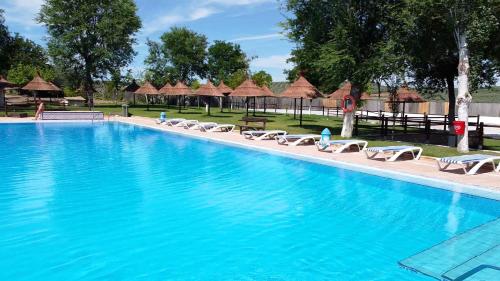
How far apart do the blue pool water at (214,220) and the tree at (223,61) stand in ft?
189

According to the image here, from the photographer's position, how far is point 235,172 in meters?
12.1

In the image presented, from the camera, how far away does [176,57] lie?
6444 centimetres

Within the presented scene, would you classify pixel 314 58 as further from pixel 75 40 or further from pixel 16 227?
pixel 75 40

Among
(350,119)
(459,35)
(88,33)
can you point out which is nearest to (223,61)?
(88,33)

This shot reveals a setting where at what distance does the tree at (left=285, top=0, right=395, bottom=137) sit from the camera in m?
16.7

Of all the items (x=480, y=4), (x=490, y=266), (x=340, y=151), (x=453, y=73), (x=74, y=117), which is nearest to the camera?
(x=490, y=266)

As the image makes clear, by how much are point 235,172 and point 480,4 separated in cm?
1007

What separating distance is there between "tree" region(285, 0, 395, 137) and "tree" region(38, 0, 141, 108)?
3206 cm

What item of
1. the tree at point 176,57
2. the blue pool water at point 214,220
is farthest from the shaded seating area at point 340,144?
the tree at point 176,57

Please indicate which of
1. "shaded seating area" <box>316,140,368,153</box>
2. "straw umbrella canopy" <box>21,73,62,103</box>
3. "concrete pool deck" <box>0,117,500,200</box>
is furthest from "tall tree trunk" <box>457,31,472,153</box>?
"straw umbrella canopy" <box>21,73,62,103</box>

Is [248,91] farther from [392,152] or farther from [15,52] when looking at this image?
[15,52]

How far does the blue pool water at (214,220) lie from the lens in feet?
18.3

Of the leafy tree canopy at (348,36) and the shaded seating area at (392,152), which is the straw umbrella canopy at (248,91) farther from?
the shaded seating area at (392,152)

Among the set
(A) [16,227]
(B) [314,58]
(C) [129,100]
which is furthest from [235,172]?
(C) [129,100]
